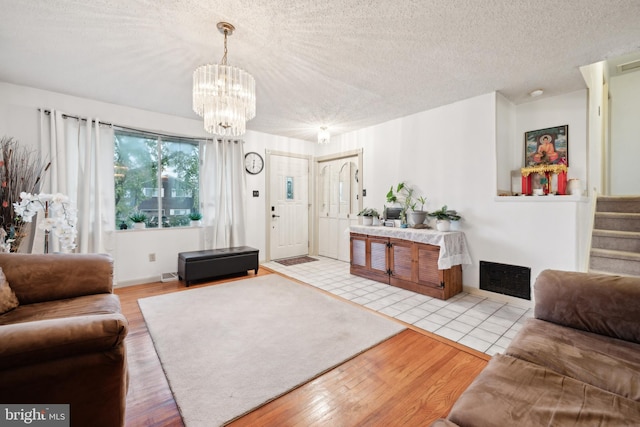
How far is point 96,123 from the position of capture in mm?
3471

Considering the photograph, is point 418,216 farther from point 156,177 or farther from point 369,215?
point 156,177

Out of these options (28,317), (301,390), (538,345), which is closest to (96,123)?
(28,317)

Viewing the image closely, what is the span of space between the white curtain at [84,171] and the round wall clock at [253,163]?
1.93 m

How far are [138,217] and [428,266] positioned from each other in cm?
399

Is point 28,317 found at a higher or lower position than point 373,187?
lower

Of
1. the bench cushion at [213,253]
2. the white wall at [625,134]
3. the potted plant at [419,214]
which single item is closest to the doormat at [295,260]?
the bench cushion at [213,253]

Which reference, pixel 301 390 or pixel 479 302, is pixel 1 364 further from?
pixel 479 302

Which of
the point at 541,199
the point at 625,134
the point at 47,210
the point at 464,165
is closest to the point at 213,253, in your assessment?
the point at 47,210

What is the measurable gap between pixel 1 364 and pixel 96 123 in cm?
346

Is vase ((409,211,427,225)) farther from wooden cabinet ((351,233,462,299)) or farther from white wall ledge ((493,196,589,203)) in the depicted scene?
white wall ledge ((493,196,589,203))

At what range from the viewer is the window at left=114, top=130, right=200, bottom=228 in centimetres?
388

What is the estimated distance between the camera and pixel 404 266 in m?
3.61

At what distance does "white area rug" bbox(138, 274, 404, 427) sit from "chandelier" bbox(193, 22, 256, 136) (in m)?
1.77

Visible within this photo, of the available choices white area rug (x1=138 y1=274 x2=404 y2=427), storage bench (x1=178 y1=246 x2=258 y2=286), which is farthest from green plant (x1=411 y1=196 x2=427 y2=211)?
storage bench (x1=178 y1=246 x2=258 y2=286)
